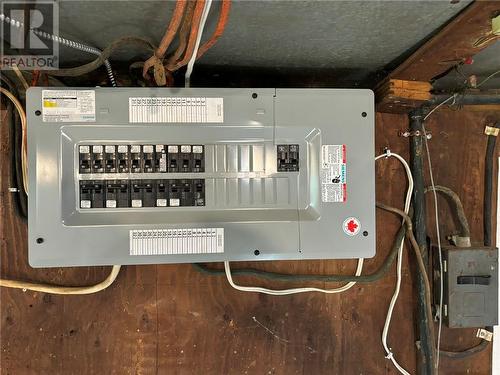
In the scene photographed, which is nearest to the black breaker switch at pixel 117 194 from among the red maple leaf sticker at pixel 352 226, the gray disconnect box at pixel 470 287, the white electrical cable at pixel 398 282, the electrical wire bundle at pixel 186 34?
the electrical wire bundle at pixel 186 34

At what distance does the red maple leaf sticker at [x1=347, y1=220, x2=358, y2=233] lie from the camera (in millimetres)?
823

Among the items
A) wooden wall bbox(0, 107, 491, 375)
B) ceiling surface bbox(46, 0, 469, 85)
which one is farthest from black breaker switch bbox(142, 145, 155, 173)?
wooden wall bbox(0, 107, 491, 375)

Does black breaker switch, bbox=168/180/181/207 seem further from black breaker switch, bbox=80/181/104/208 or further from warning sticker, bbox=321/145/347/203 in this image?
warning sticker, bbox=321/145/347/203

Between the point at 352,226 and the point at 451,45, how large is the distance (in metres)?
0.40

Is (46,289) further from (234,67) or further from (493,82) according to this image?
(493,82)

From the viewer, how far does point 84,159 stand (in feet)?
2.52

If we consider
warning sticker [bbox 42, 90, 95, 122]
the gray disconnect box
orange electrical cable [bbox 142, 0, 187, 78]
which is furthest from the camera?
the gray disconnect box

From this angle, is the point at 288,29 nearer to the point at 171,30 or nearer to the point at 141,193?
the point at 171,30

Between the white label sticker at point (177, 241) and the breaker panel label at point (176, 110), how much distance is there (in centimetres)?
23

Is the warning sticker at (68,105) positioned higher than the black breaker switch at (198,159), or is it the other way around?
the warning sticker at (68,105)

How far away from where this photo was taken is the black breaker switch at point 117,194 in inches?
30.6

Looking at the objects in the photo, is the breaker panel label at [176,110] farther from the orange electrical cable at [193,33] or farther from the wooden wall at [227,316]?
the wooden wall at [227,316]

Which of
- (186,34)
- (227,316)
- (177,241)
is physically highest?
(186,34)

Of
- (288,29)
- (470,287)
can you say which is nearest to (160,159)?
(288,29)
